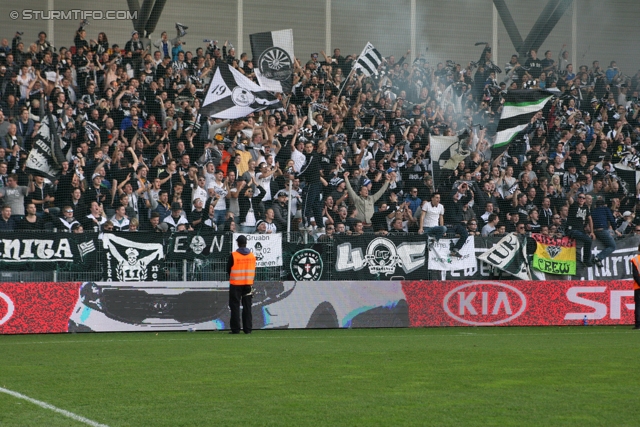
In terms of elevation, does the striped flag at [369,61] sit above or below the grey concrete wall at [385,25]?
below

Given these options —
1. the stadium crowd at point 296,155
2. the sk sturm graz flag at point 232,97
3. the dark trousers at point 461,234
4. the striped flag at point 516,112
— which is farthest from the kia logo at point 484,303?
the sk sturm graz flag at point 232,97

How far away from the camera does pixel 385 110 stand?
24.2 meters

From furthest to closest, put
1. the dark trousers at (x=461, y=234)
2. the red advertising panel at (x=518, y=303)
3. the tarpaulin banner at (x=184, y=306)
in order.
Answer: the dark trousers at (x=461, y=234) < the red advertising panel at (x=518, y=303) < the tarpaulin banner at (x=184, y=306)

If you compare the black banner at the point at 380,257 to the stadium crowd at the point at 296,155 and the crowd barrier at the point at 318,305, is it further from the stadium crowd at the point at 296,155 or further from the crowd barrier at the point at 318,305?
the stadium crowd at the point at 296,155

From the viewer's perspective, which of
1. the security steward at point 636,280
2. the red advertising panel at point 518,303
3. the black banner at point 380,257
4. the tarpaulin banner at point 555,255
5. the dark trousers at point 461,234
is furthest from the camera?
the tarpaulin banner at point 555,255

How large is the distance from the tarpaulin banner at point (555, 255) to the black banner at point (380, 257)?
281cm

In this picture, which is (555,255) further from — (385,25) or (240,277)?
(385,25)

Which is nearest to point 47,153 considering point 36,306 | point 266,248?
→ point 36,306

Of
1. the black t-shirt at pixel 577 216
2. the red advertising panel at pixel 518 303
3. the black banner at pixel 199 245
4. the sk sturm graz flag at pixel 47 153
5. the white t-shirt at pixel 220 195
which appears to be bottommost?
the red advertising panel at pixel 518 303

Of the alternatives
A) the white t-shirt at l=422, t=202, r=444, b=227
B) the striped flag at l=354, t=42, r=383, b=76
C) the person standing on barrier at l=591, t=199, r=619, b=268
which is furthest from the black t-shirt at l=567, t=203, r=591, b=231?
the striped flag at l=354, t=42, r=383, b=76

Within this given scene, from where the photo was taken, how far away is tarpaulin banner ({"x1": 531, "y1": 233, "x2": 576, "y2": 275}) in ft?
66.2

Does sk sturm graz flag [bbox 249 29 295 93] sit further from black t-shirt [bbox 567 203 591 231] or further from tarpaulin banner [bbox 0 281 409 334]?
black t-shirt [bbox 567 203 591 231]

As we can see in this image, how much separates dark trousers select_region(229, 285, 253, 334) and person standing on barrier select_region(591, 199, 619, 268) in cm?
841

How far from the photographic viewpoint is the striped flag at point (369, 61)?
82.5ft
